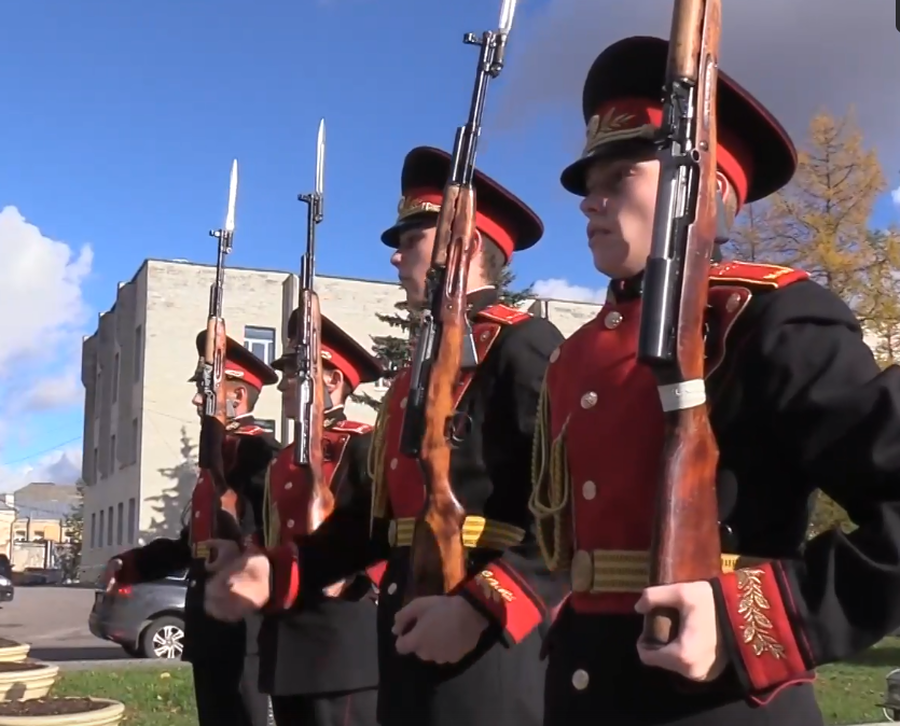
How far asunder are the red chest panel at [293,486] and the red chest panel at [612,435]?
103 inches

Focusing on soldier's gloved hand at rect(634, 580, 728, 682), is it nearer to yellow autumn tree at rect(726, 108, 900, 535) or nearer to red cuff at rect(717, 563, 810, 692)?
red cuff at rect(717, 563, 810, 692)

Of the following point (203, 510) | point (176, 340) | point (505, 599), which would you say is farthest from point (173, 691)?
point (176, 340)

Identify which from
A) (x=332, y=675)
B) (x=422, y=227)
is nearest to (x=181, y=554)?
(x=332, y=675)

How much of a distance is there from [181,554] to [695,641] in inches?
186

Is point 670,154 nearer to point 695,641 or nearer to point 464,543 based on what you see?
point 695,641

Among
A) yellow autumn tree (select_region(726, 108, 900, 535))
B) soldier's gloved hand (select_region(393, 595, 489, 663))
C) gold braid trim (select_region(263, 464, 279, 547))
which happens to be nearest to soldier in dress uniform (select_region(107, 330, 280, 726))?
gold braid trim (select_region(263, 464, 279, 547))

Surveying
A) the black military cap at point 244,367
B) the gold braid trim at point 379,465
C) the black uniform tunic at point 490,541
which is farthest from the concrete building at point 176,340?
the black uniform tunic at point 490,541

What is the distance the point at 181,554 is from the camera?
6109 mm

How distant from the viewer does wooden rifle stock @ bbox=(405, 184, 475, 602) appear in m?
2.82

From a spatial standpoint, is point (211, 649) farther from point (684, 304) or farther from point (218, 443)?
point (684, 304)

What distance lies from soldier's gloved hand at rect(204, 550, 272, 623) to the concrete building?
27589mm

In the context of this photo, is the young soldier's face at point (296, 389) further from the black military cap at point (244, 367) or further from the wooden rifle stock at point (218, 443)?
the black military cap at point (244, 367)

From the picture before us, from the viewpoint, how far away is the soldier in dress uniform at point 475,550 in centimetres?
258

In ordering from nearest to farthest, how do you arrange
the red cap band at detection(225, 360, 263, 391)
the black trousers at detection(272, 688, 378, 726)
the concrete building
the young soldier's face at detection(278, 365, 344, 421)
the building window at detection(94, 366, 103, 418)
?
A: the black trousers at detection(272, 688, 378, 726)
the young soldier's face at detection(278, 365, 344, 421)
the red cap band at detection(225, 360, 263, 391)
the concrete building
the building window at detection(94, 366, 103, 418)
